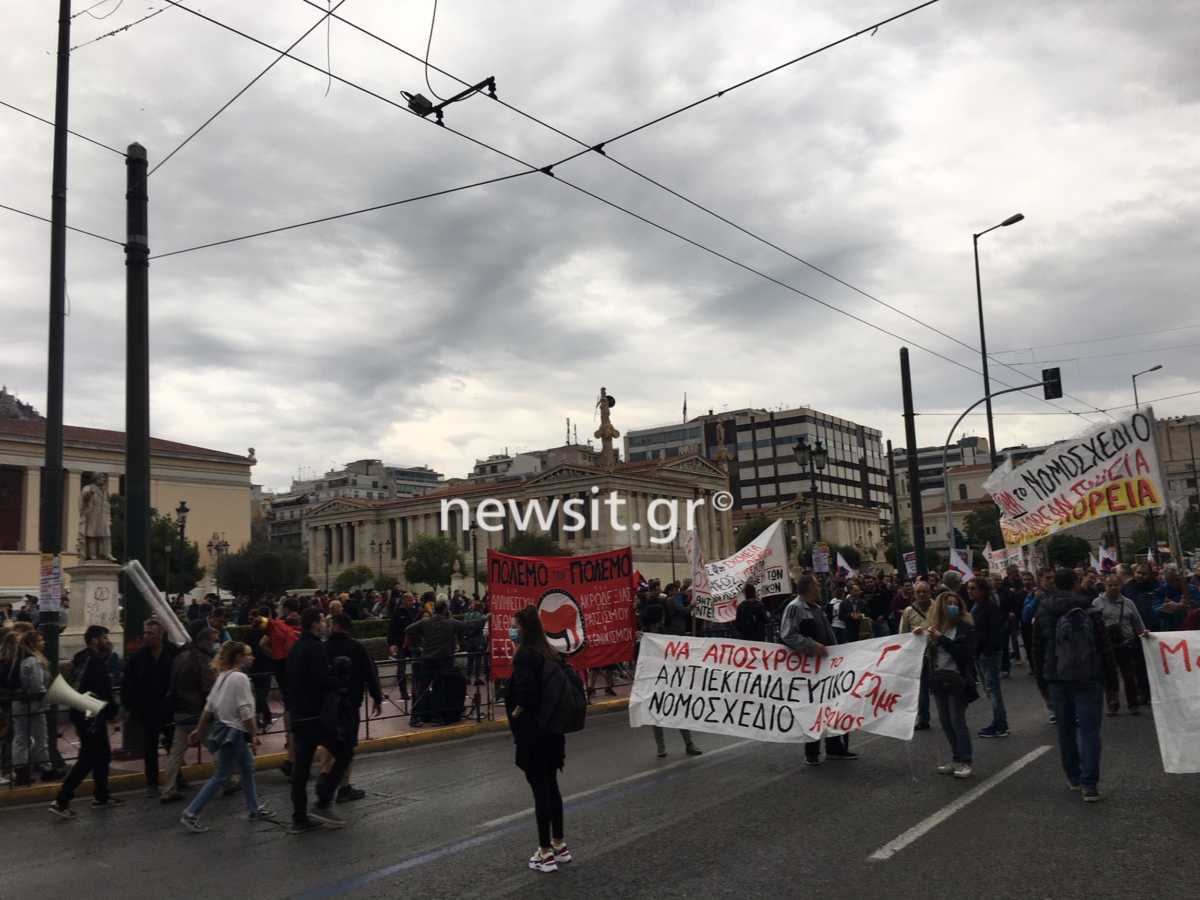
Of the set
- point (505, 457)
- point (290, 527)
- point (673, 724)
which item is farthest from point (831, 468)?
point (673, 724)

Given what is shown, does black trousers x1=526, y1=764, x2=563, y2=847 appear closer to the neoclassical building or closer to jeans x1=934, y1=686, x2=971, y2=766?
jeans x1=934, y1=686, x2=971, y2=766

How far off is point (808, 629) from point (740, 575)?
8.19 m

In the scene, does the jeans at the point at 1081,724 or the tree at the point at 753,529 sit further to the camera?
the tree at the point at 753,529

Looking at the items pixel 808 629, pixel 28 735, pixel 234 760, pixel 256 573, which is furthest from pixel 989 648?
pixel 256 573

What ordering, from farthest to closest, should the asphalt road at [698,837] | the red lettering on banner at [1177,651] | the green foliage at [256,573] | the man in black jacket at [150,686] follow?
the green foliage at [256,573] < the man in black jacket at [150,686] < the red lettering on banner at [1177,651] < the asphalt road at [698,837]

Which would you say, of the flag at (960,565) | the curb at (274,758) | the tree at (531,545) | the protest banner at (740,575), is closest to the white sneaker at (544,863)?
the curb at (274,758)

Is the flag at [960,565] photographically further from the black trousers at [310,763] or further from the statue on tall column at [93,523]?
the statue on tall column at [93,523]

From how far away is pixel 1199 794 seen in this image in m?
7.59

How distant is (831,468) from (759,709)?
12371cm

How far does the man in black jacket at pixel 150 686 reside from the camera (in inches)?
391

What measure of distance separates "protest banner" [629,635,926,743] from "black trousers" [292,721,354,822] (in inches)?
123

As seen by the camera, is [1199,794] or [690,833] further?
[1199,794]

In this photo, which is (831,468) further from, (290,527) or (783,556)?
(783,556)

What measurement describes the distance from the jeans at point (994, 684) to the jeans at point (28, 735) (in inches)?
387
